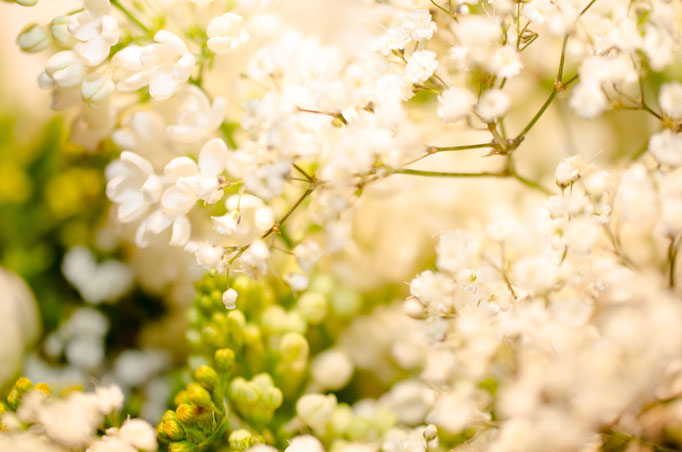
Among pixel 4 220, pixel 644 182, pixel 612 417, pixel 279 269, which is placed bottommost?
pixel 4 220

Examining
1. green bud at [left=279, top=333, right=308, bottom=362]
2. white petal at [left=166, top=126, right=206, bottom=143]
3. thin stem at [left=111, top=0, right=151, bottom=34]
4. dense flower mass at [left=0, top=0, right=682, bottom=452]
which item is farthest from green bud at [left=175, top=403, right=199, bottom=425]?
thin stem at [left=111, top=0, right=151, bottom=34]

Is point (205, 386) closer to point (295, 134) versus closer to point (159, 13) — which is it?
point (295, 134)

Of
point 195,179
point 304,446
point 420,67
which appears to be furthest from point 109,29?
point 304,446

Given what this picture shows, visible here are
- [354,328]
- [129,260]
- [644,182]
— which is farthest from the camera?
[129,260]

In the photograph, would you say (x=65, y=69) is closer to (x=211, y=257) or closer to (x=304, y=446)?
(x=211, y=257)

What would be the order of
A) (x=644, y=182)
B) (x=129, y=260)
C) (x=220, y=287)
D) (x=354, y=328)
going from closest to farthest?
(x=644, y=182) → (x=220, y=287) → (x=354, y=328) → (x=129, y=260)

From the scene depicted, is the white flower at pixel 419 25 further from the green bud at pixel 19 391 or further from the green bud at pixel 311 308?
the green bud at pixel 19 391

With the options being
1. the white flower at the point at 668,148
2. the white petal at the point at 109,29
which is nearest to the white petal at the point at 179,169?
the white petal at the point at 109,29

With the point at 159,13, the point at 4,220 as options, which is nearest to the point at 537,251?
the point at 159,13

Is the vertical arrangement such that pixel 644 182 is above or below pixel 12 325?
above
